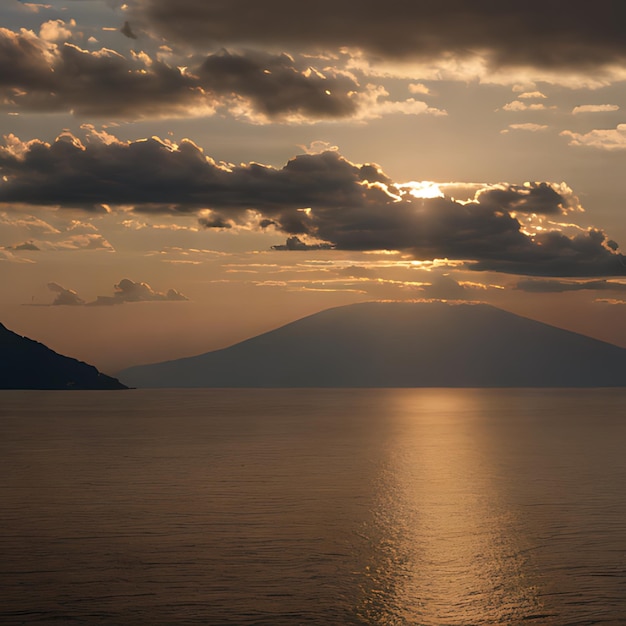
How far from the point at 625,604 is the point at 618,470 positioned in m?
53.0

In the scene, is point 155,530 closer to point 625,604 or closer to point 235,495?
point 235,495

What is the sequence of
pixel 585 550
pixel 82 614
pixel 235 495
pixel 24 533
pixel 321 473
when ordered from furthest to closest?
pixel 321 473
pixel 235 495
pixel 24 533
pixel 585 550
pixel 82 614

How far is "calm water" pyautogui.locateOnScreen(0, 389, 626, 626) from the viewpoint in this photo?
102 feet

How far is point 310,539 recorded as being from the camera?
43.7 m

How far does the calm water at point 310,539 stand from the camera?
3106 centimetres

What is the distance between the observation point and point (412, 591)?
33.7 meters

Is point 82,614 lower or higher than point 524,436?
higher

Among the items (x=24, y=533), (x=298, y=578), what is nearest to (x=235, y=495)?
(x=24, y=533)

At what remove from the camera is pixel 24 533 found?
1750 inches

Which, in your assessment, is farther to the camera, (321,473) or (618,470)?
(618,470)

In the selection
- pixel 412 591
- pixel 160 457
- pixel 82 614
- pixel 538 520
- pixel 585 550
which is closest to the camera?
pixel 82 614

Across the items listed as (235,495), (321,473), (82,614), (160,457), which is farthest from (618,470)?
(82,614)

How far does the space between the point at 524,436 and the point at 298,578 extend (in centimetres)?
10544

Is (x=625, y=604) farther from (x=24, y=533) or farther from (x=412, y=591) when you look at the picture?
(x=24, y=533)
